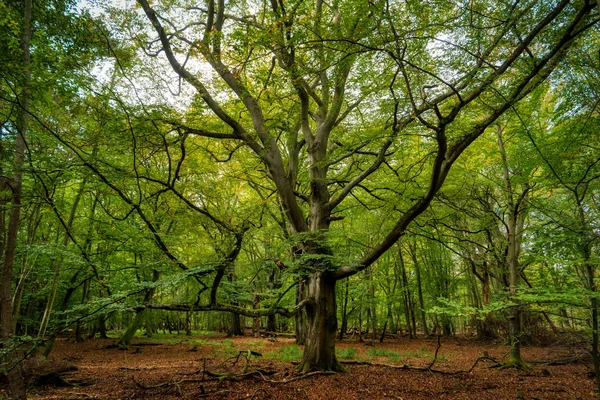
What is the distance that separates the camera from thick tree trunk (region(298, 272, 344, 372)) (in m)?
6.41

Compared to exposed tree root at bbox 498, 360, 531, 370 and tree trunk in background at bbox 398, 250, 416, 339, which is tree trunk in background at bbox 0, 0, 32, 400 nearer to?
exposed tree root at bbox 498, 360, 531, 370

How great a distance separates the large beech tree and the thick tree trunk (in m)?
0.02

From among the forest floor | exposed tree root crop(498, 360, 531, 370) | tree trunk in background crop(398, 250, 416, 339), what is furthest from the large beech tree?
tree trunk in background crop(398, 250, 416, 339)

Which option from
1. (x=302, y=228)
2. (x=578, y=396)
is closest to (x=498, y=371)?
(x=578, y=396)

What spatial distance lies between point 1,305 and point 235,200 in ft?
42.2

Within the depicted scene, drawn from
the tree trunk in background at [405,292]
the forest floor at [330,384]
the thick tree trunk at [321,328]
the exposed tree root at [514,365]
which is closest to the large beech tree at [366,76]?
the thick tree trunk at [321,328]

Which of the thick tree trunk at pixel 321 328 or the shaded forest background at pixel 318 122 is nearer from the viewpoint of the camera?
the shaded forest background at pixel 318 122

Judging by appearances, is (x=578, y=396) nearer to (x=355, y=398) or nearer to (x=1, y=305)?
(x=355, y=398)

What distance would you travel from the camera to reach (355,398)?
5148mm

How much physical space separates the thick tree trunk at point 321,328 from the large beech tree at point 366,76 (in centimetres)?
2

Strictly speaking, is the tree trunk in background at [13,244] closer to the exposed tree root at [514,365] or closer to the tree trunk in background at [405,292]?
the exposed tree root at [514,365]

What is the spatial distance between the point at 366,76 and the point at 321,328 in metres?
5.20

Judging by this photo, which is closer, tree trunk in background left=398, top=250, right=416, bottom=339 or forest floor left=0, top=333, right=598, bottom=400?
forest floor left=0, top=333, right=598, bottom=400

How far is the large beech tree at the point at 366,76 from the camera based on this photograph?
380cm
